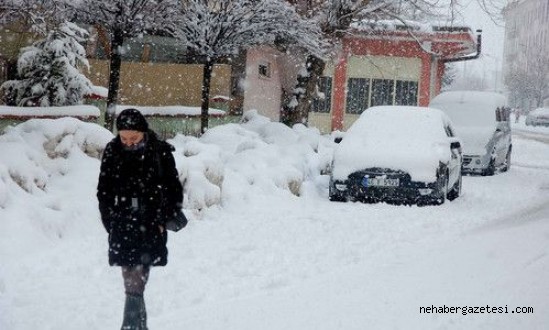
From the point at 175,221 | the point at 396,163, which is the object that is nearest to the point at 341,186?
the point at 396,163

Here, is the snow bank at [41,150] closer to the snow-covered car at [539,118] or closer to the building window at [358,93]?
the building window at [358,93]

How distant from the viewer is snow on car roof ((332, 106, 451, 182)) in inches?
403

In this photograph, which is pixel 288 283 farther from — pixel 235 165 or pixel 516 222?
pixel 235 165

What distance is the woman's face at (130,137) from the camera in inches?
158

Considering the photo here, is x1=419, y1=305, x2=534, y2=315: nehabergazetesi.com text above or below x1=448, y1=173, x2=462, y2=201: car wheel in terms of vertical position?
below

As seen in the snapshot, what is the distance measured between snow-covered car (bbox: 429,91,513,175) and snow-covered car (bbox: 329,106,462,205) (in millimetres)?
4526

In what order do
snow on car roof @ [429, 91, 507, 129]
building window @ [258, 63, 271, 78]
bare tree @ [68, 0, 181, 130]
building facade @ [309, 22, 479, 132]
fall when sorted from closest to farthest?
bare tree @ [68, 0, 181, 130] → snow on car roof @ [429, 91, 507, 129] → building window @ [258, 63, 271, 78] → building facade @ [309, 22, 479, 132]

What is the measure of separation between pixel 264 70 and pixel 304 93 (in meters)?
3.65

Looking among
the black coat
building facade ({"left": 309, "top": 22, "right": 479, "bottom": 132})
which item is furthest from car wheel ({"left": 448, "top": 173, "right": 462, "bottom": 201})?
building facade ({"left": 309, "top": 22, "right": 479, "bottom": 132})

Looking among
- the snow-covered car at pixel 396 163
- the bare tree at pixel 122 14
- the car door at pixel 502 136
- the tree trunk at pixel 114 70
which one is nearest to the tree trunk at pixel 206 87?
the bare tree at pixel 122 14

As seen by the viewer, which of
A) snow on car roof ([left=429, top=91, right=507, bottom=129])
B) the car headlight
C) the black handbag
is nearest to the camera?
the black handbag

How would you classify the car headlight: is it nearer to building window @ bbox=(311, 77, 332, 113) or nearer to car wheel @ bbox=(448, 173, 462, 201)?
car wheel @ bbox=(448, 173, 462, 201)

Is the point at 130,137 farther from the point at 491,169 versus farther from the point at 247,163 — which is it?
the point at 491,169

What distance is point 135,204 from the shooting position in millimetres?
4082
